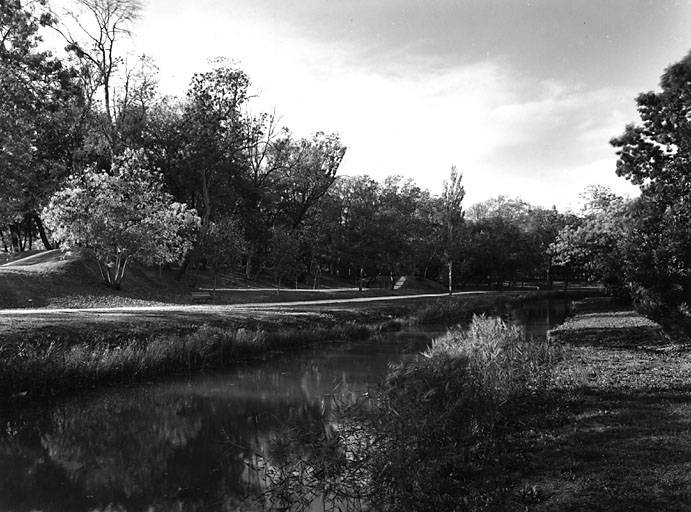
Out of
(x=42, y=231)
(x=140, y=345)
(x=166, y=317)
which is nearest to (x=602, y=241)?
(x=166, y=317)

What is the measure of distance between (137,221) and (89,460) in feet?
71.5

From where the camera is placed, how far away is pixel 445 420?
28.1ft

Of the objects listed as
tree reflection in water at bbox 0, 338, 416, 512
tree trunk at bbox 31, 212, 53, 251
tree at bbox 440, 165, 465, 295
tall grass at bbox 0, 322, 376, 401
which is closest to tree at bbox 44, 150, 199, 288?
tall grass at bbox 0, 322, 376, 401

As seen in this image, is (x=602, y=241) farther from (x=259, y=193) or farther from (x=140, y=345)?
(x=259, y=193)

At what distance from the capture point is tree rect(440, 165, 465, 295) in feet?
189

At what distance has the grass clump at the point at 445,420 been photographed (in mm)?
6898

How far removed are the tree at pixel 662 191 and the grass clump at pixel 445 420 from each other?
8.46 metres

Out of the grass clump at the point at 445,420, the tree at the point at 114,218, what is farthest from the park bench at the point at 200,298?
the grass clump at the point at 445,420

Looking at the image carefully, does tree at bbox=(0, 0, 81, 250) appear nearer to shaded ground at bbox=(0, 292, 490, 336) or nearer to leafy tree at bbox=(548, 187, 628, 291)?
shaded ground at bbox=(0, 292, 490, 336)

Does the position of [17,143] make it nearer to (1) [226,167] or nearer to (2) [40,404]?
(2) [40,404]

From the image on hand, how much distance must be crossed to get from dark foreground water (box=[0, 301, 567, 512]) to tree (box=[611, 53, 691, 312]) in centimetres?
1033

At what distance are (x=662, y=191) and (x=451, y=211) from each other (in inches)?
1369

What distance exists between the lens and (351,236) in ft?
145

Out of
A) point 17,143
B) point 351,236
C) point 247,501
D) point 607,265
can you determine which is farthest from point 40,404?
point 351,236
